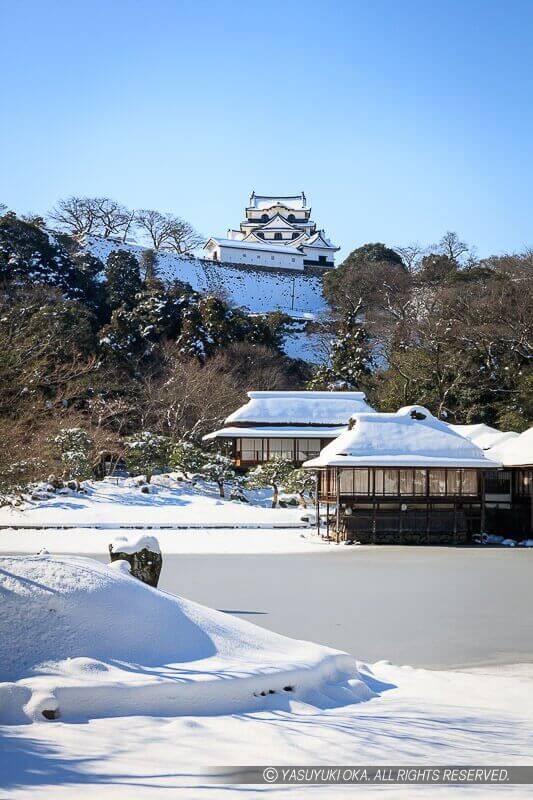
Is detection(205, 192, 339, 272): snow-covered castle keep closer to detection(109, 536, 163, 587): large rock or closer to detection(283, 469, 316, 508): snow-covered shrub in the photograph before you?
detection(283, 469, 316, 508): snow-covered shrub

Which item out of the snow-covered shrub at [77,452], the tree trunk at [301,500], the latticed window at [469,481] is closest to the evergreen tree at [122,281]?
the snow-covered shrub at [77,452]

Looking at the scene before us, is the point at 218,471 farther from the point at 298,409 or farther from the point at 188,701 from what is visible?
the point at 188,701

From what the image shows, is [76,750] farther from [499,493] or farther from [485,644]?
[499,493]

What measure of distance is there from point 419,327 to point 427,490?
796 inches

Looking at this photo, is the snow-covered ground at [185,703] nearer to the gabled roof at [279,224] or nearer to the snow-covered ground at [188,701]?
the snow-covered ground at [188,701]

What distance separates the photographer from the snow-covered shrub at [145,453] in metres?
35.3

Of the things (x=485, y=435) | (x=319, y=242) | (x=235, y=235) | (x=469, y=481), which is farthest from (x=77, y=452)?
(x=235, y=235)

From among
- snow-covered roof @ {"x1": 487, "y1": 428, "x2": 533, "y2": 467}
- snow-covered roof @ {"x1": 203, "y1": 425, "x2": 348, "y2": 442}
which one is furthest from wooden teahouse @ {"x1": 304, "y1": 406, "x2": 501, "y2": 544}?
snow-covered roof @ {"x1": 203, "y1": 425, "x2": 348, "y2": 442}

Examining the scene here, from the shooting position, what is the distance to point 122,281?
5609 centimetres

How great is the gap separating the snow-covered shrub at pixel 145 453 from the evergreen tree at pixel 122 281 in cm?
1940

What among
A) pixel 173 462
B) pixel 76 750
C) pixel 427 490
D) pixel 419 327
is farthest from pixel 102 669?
pixel 419 327

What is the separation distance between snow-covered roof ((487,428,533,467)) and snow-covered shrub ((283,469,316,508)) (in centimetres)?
711

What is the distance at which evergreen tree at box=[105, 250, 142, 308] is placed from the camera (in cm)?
5488

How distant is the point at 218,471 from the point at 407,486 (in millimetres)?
9520
